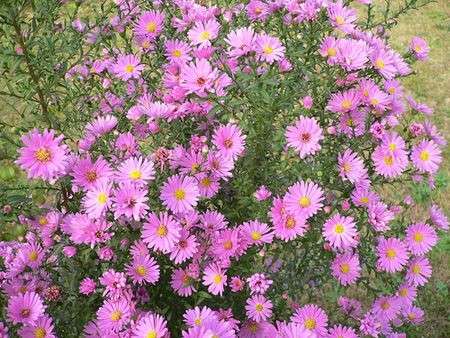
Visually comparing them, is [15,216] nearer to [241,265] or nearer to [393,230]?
[241,265]

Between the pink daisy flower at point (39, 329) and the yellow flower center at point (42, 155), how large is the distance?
0.50 metres

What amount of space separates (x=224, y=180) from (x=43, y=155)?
1.97 ft

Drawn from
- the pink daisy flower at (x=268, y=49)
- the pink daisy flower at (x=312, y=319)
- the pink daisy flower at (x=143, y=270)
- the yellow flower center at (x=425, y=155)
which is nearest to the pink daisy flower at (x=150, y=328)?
the pink daisy flower at (x=143, y=270)

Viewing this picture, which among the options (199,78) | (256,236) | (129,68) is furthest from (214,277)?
(129,68)

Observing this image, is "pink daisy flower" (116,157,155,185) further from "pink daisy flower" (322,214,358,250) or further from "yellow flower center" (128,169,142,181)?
"pink daisy flower" (322,214,358,250)

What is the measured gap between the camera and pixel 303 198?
1.86 metres

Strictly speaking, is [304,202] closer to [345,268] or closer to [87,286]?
[345,268]

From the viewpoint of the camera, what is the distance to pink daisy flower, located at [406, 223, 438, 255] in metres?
2.04

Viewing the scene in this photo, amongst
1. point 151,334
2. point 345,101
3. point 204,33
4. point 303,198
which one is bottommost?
point 151,334

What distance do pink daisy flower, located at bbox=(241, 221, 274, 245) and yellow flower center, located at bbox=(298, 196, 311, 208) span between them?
0.46ft

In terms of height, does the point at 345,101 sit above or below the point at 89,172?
above

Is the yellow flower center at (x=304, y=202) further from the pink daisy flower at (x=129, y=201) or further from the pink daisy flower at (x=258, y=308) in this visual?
the pink daisy flower at (x=129, y=201)

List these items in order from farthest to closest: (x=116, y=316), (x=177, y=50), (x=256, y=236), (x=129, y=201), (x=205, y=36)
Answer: (x=177, y=50) < (x=205, y=36) < (x=256, y=236) < (x=116, y=316) < (x=129, y=201)

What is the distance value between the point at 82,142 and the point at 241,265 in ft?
2.25
